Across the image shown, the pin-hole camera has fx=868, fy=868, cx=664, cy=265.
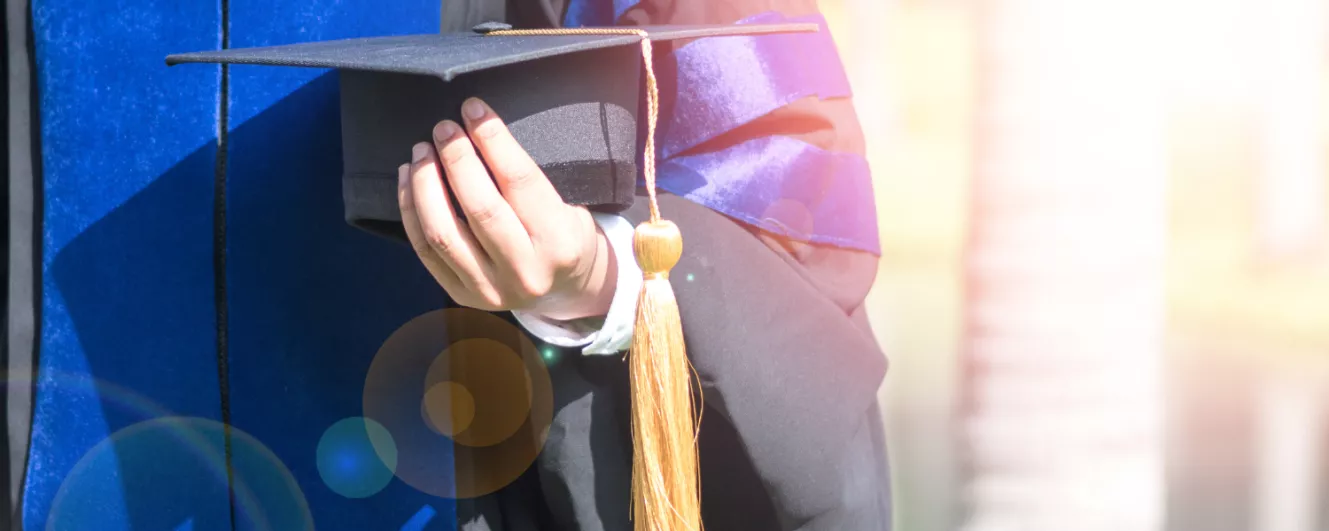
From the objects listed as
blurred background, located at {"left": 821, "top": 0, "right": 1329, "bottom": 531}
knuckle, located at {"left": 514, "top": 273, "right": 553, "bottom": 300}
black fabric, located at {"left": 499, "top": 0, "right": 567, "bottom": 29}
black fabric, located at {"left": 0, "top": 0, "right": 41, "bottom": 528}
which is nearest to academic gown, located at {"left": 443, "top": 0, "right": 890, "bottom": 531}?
black fabric, located at {"left": 499, "top": 0, "right": 567, "bottom": 29}

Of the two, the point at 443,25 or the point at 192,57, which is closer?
the point at 192,57

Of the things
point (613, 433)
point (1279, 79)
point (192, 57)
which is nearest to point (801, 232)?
point (613, 433)

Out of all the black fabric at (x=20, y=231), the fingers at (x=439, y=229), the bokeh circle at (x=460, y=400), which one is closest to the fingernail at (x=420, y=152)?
the fingers at (x=439, y=229)

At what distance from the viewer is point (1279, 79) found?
126 cm

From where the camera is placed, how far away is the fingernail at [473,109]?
554mm

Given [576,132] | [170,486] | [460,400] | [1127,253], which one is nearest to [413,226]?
[576,132]

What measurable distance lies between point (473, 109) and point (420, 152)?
0.04m

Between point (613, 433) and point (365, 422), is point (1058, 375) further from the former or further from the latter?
point (365, 422)

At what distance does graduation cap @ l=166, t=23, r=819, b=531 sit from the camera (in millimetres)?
574

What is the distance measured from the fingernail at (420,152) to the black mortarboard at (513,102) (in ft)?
0.07

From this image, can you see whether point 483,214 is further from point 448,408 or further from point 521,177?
point 448,408

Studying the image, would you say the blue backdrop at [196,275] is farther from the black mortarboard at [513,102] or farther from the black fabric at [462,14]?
the black mortarboard at [513,102]

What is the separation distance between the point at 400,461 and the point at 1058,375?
3.16 ft

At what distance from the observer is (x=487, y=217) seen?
1.76 feet
